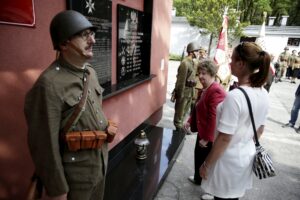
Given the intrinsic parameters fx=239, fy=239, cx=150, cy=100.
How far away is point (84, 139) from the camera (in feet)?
4.91

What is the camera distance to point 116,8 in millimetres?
3207

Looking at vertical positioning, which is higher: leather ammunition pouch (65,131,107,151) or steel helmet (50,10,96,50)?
steel helmet (50,10,96,50)

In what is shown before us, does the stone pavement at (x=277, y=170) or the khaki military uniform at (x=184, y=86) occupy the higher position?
the khaki military uniform at (x=184, y=86)

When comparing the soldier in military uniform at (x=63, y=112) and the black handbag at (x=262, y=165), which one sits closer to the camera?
the soldier in military uniform at (x=63, y=112)

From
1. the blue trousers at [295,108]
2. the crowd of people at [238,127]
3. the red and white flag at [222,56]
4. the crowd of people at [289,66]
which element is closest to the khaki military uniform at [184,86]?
the red and white flag at [222,56]

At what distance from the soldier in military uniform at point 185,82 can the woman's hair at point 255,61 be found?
274 cm

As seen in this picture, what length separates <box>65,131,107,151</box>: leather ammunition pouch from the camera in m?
1.47

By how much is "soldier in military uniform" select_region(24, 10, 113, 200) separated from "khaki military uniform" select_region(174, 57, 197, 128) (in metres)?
3.10

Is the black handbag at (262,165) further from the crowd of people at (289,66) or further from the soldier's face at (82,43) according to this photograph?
the crowd of people at (289,66)

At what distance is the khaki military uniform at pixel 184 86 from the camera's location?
4.59m

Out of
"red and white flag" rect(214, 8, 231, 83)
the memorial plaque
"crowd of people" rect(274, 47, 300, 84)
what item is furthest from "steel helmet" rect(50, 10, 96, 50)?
"crowd of people" rect(274, 47, 300, 84)

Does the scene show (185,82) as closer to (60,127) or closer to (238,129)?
(238,129)

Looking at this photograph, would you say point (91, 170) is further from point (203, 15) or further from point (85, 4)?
point (203, 15)

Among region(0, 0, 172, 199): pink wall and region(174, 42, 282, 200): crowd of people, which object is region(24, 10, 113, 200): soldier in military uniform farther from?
region(174, 42, 282, 200): crowd of people
